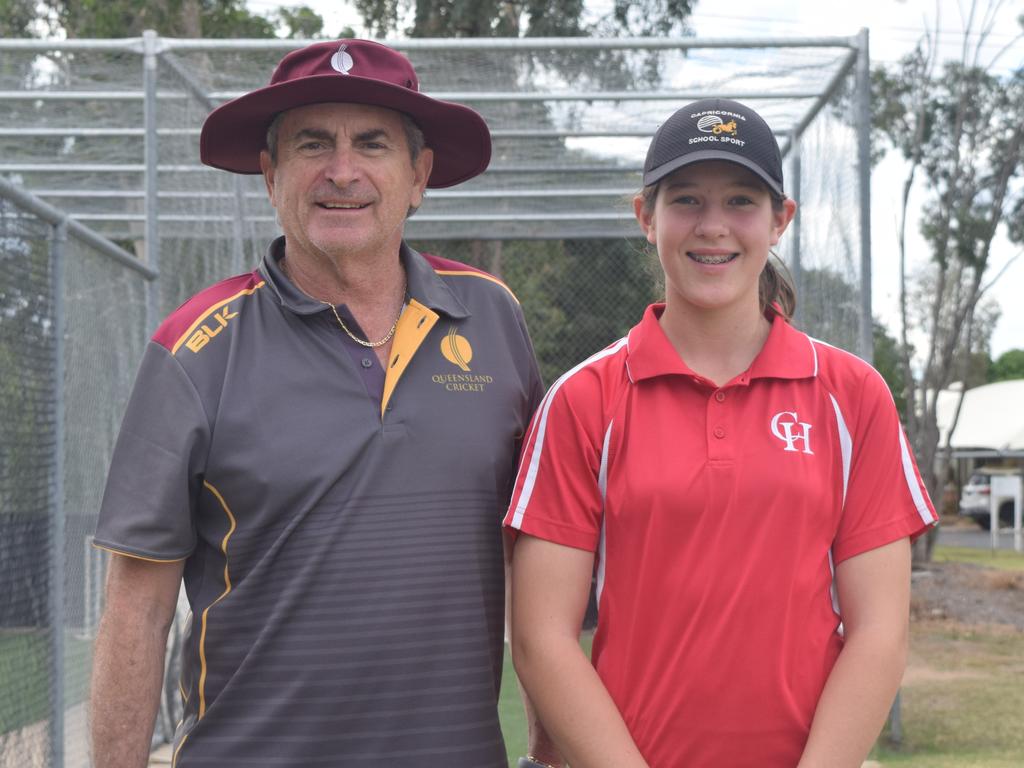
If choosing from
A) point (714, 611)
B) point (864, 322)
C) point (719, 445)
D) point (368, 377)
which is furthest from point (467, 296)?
point (864, 322)

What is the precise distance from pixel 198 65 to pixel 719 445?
517cm

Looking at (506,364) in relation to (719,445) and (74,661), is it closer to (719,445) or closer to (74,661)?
(719,445)

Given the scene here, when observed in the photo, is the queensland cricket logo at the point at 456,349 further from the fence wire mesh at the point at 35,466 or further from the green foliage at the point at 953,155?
the green foliage at the point at 953,155

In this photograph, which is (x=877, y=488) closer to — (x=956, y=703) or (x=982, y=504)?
(x=956, y=703)

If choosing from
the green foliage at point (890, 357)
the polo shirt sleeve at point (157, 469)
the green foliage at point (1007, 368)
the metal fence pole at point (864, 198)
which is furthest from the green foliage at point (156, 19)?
the green foliage at point (1007, 368)

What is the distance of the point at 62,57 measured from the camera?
6.64 meters

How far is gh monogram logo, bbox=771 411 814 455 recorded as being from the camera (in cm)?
214

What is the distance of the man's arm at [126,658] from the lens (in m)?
2.18

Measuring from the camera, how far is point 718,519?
6.84 ft

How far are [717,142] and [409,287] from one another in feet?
2.10

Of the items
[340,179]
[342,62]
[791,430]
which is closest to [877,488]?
[791,430]

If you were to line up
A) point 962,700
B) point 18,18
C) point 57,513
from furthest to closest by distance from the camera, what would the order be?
point 18,18 → point 962,700 → point 57,513

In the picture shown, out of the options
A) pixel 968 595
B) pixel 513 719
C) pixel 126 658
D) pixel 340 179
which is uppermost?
pixel 340 179

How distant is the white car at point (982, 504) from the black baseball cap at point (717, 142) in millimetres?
27760
